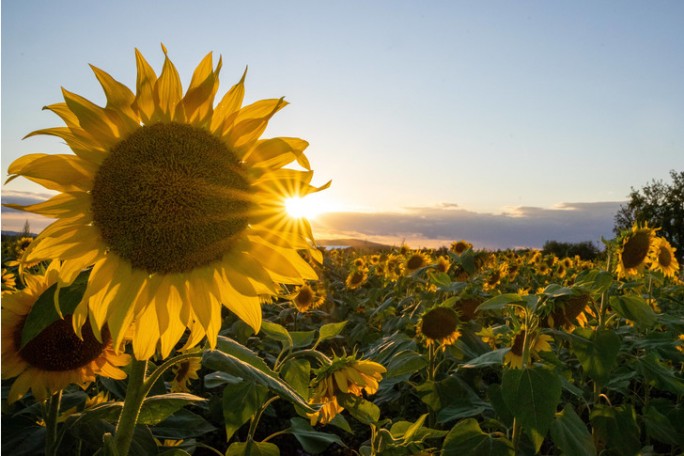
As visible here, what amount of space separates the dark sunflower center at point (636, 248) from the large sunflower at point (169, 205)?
4015 mm

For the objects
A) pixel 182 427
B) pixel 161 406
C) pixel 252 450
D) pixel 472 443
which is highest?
pixel 161 406

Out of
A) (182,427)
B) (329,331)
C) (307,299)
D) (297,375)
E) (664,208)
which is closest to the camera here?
(297,375)

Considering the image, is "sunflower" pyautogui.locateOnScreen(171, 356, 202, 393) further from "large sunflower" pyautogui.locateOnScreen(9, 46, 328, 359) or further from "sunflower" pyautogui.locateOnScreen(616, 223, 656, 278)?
"sunflower" pyautogui.locateOnScreen(616, 223, 656, 278)

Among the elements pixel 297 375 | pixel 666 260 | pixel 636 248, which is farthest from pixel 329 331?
pixel 666 260

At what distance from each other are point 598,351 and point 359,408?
1633mm

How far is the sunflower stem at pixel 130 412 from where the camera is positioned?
133 cm

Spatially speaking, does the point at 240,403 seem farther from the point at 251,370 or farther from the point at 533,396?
the point at 533,396

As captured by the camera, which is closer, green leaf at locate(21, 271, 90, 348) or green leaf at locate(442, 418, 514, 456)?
green leaf at locate(21, 271, 90, 348)

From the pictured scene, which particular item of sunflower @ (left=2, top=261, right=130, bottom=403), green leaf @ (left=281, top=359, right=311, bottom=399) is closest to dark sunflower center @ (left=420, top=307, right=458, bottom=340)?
green leaf @ (left=281, top=359, right=311, bottom=399)

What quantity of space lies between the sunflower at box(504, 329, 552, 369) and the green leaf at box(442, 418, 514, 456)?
0.35m

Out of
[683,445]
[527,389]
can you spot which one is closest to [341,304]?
[683,445]

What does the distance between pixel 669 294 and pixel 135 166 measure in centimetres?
673

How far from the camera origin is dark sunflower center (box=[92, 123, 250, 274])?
1.31m

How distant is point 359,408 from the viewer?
2.00 m
